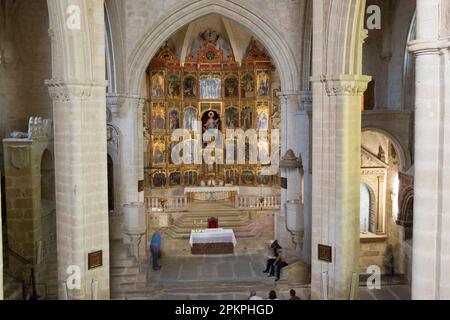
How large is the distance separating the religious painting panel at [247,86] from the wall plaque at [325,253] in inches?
569

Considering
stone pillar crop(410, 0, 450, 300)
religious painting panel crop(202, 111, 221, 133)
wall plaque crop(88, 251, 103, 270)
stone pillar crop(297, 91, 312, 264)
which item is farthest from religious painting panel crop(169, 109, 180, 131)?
stone pillar crop(410, 0, 450, 300)

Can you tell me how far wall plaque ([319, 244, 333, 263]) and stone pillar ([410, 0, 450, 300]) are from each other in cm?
428

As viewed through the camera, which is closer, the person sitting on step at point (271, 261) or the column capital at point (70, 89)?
the column capital at point (70, 89)

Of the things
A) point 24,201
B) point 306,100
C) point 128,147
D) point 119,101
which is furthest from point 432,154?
point 128,147

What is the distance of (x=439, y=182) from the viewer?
6.10 metres

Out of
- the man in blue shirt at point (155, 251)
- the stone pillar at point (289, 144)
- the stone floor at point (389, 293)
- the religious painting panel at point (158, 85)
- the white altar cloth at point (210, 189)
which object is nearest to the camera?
the stone floor at point (389, 293)

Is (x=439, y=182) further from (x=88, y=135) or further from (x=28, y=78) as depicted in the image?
(x=28, y=78)

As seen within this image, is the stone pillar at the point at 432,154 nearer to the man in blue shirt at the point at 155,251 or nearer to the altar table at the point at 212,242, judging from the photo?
the man in blue shirt at the point at 155,251

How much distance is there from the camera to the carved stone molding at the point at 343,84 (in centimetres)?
1038

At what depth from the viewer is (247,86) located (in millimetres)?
24453

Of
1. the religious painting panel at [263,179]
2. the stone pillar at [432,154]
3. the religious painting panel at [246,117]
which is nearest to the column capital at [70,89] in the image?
the stone pillar at [432,154]

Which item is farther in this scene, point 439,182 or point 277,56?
point 277,56
